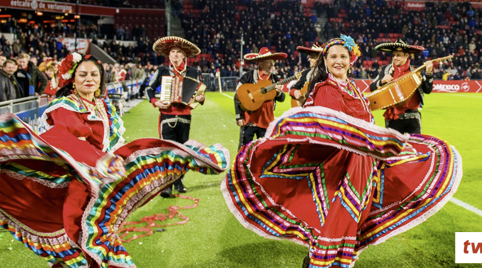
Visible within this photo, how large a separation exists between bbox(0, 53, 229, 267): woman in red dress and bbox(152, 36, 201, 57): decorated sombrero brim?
3281mm

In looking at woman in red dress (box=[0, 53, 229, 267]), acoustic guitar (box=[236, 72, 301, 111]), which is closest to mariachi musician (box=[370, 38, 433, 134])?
acoustic guitar (box=[236, 72, 301, 111])

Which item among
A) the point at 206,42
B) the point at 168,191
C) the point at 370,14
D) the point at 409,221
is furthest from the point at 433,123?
the point at 370,14

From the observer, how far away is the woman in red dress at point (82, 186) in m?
3.22

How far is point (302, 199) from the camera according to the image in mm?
3850

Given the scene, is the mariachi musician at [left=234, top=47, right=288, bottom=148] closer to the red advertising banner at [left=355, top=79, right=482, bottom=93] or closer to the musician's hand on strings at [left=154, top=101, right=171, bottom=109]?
the musician's hand on strings at [left=154, top=101, right=171, bottom=109]

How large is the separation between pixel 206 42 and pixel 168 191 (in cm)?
2960

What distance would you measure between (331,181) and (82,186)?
5.98 feet

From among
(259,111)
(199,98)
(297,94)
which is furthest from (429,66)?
(199,98)

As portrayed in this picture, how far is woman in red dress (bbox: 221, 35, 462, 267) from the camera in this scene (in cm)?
347

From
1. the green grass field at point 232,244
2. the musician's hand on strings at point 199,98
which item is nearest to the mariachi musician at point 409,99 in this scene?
the green grass field at point 232,244

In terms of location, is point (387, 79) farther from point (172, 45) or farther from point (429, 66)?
point (172, 45)

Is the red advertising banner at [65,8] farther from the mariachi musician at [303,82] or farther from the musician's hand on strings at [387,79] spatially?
the musician's hand on strings at [387,79]

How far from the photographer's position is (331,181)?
3.65 meters

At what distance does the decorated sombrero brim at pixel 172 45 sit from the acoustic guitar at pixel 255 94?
3.17 feet
